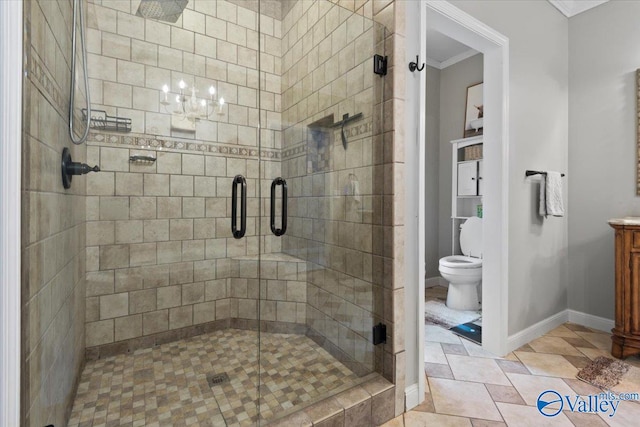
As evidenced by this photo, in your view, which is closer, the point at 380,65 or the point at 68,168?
the point at 68,168

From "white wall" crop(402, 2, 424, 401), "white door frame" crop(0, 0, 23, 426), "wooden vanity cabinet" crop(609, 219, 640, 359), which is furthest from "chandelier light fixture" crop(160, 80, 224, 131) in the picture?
"wooden vanity cabinet" crop(609, 219, 640, 359)

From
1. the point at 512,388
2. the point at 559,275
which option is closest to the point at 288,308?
the point at 512,388

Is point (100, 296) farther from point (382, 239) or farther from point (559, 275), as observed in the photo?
point (559, 275)

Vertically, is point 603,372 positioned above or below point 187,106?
below

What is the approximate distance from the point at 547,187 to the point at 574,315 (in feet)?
4.15

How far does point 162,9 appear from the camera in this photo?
5.54 feet

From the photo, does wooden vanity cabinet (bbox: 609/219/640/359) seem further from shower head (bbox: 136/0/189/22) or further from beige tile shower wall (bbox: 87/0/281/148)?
shower head (bbox: 136/0/189/22)

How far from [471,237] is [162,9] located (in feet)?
10.8

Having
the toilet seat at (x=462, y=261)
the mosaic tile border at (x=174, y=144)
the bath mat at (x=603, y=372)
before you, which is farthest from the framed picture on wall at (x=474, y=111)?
the mosaic tile border at (x=174, y=144)

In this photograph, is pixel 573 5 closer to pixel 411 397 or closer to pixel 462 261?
pixel 462 261

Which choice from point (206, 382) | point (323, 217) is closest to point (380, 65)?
point (323, 217)

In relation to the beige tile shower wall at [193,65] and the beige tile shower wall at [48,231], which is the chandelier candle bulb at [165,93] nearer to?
the beige tile shower wall at [193,65]

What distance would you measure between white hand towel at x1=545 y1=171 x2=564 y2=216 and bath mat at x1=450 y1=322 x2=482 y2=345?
1095 mm

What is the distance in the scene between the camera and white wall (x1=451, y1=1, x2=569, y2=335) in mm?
2211
